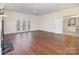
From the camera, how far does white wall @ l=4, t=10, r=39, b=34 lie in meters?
1.80

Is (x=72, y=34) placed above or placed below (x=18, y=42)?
above

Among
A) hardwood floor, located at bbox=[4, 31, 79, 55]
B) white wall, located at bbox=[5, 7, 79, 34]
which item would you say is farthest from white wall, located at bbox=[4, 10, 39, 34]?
hardwood floor, located at bbox=[4, 31, 79, 55]

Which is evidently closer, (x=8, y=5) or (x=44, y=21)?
(x=8, y=5)

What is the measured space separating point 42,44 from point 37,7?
65 cm

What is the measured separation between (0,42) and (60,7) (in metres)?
1.19

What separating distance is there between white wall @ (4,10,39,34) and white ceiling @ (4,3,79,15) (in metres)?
0.07

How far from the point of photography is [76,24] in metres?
1.82

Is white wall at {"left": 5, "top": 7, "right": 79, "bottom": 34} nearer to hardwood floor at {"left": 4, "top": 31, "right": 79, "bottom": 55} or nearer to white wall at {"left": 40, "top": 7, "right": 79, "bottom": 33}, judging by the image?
white wall at {"left": 40, "top": 7, "right": 79, "bottom": 33}

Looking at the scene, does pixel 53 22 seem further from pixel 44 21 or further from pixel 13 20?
pixel 13 20

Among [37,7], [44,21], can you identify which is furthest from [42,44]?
[37,7]

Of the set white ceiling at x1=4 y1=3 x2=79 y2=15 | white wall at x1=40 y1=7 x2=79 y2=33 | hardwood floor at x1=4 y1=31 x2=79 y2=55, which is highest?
white ceiling at x1=4 y1=3 x2=79 y2=15

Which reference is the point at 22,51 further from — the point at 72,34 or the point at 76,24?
the point at 76,24
